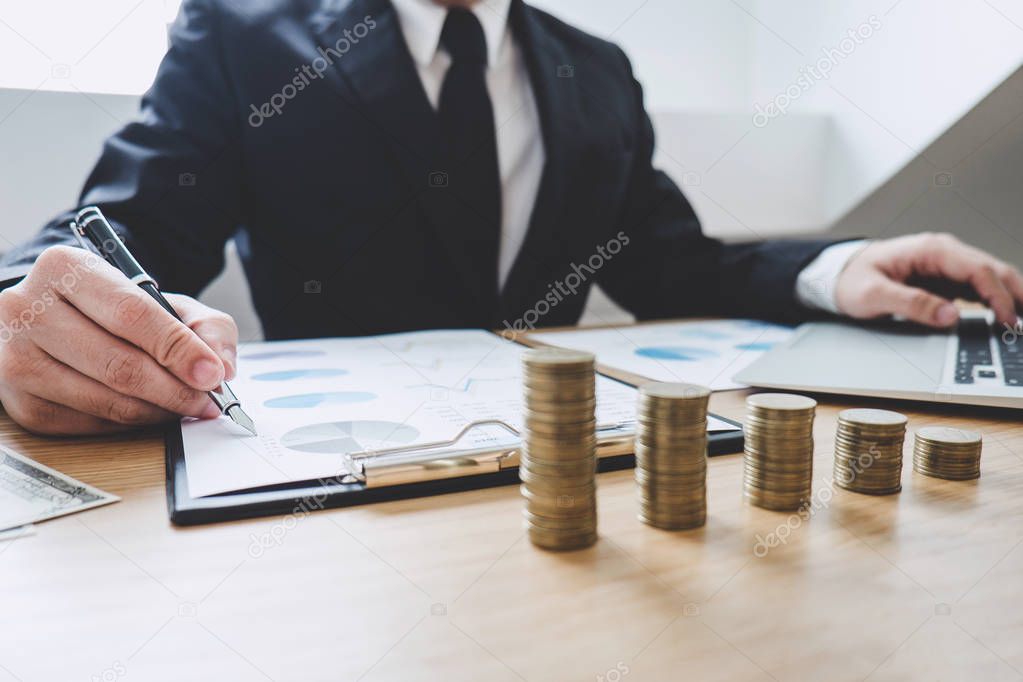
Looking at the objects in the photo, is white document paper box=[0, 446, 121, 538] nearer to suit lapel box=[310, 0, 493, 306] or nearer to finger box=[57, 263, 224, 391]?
finger box=[57, 263, 224, 391]

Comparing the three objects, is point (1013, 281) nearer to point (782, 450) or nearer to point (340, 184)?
point (782, 450)

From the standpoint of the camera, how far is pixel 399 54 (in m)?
1.17

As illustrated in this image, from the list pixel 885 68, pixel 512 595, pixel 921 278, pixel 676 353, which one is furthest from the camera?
pixel 885 68

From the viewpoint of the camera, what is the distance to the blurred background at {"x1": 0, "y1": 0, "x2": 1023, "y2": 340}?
4.69 ft

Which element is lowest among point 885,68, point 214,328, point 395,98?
point 214,328

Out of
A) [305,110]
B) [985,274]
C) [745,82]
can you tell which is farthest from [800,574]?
[745,82]

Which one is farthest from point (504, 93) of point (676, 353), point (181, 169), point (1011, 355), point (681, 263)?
point (1011, 355)

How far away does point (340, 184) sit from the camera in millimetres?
1231

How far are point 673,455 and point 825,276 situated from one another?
0.78 meters

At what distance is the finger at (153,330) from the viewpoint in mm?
572

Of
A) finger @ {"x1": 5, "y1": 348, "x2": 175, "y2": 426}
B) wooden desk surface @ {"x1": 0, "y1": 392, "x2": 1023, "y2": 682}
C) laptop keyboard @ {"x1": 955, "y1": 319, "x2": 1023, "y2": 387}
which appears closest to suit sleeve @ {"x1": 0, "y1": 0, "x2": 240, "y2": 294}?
finger @ {"x1": 5, "y1": 348, "x2": 175, "y2": 426}

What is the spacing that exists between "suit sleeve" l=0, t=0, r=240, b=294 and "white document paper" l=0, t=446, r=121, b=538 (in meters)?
0.49

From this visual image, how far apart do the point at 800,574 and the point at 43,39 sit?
1631 mm

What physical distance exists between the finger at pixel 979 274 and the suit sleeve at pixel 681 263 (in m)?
0.17
